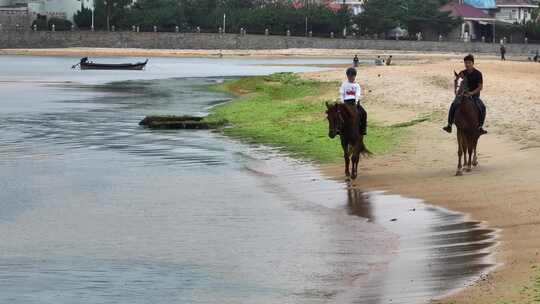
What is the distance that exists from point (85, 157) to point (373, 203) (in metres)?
12.8

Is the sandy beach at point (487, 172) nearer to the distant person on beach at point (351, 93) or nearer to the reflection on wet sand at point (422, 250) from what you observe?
the reflection on wet sand at point (422, 250)

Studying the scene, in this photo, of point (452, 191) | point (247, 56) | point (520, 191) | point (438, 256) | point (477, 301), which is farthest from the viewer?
point (247, 56)

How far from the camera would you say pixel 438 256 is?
55.8ft

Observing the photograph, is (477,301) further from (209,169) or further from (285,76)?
(285,76)

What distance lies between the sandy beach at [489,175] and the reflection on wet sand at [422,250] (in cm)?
32

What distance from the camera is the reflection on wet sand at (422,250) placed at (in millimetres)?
14828

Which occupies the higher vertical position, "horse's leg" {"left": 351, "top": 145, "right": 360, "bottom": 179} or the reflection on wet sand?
"horse's leg" {"left": 351, "top": 145, "right": 360, "bottom": 179}

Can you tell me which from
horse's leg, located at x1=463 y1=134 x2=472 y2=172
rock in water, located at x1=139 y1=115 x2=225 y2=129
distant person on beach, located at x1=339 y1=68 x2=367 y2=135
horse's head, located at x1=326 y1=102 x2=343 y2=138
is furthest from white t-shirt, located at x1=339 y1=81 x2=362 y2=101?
rock in water, located at x1=139 y1=115 x2=225 y2=129

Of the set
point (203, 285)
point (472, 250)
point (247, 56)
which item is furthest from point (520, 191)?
point (247, 56)

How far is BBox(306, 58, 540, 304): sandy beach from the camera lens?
15133mm

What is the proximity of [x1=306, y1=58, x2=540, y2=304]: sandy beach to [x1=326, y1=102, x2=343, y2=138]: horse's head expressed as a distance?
1263 millimetres

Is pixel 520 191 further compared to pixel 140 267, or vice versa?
pixel 520 191

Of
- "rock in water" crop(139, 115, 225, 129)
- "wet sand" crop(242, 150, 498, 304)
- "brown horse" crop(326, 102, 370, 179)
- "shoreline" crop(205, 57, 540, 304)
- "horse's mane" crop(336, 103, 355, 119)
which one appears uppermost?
"horse's mane" crop(336, 103, 355, 119)

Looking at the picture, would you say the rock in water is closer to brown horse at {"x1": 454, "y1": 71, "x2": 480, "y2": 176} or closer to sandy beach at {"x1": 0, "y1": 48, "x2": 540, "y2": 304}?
sandy beach at {"x1": 0, "y1": 48, "x2": 540, "y2": 304}
